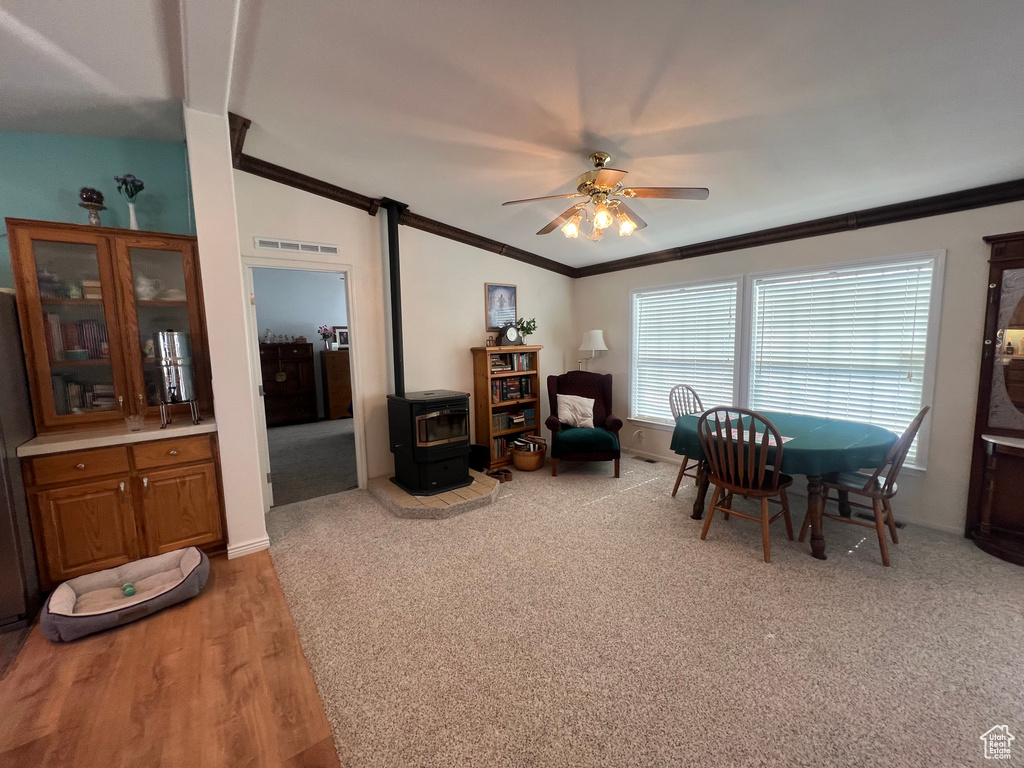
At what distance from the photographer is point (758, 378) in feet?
12.8

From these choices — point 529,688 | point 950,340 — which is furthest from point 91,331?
point 950,340

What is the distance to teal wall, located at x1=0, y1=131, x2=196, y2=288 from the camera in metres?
2.45

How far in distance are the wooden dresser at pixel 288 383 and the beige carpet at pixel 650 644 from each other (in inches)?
188

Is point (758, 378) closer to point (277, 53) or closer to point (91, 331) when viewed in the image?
point (277, 53)

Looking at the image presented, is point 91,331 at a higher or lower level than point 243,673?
higher

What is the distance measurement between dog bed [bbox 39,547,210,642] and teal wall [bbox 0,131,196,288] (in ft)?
6.12

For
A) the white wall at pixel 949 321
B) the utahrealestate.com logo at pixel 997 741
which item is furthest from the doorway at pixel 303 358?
the white wall at pixel 949 321

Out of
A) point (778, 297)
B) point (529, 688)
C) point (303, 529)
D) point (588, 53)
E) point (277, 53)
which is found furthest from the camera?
point (778, 297)

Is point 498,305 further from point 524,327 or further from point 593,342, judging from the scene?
point 593,342

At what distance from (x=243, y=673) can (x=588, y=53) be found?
3149 mm

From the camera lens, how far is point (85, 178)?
103 inches

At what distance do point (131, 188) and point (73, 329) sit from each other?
967mm

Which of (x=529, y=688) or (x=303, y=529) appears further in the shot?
(x=303, y=529)

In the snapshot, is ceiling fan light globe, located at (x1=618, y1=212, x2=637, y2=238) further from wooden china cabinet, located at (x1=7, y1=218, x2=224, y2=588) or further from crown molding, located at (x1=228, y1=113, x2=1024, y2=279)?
wooden china cabinet, located at (x1=7, y1=218, x2=224, y2=588)
